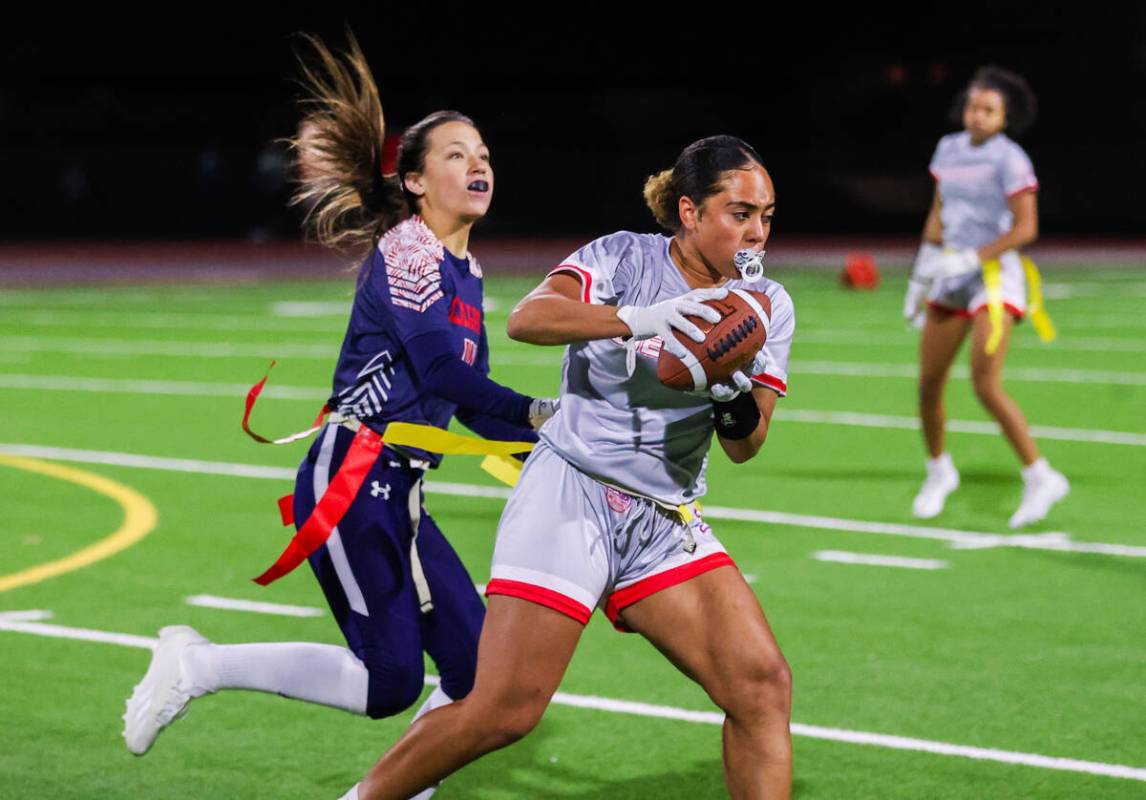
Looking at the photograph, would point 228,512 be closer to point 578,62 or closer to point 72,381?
point 72,381

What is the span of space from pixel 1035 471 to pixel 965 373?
23.4ft

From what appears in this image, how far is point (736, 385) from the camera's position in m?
4.65

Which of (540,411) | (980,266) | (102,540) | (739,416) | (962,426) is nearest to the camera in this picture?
(739,416)

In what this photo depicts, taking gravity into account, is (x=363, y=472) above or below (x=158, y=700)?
above

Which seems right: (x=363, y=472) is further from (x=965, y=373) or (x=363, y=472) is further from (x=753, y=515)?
(x=965, y=373)

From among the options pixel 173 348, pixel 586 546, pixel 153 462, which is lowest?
pixel 173 348

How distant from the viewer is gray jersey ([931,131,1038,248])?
1006cm

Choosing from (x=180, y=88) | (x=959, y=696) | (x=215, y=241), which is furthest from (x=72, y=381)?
(x=180, y=88)

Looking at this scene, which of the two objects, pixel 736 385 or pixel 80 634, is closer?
pixel 736 385

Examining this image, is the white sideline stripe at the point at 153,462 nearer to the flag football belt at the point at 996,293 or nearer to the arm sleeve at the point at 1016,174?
the flag football belt at the point at 996,293

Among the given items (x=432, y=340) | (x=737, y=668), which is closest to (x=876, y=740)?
(x=737, y=668)

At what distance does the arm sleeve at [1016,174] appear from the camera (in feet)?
32.6

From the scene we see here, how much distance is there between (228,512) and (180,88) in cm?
3353

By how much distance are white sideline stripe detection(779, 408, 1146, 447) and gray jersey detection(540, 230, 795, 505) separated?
8.47m
